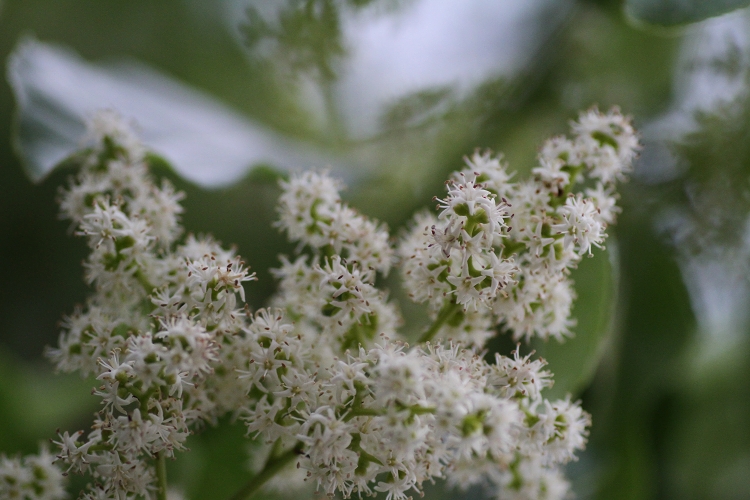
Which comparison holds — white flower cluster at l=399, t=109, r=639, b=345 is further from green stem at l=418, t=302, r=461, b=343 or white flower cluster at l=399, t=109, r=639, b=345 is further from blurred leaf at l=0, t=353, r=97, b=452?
blurred leaf at l=0, t=353, r=97, b=452

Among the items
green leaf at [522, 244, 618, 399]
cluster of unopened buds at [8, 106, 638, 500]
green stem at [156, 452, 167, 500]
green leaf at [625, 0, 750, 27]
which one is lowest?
green stem at [156, 452, 167, 500]

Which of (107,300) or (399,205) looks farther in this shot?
(399,205)

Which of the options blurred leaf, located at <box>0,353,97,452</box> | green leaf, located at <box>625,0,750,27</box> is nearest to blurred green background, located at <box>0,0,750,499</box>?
blurred leaf, located at <box>0,353,97,452</box>

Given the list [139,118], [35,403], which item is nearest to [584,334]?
[139,118]

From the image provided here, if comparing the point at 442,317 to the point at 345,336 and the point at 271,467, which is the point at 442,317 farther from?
the point at 271,467

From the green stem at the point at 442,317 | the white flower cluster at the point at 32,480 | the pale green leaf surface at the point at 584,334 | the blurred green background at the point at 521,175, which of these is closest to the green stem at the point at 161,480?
the white flower cluster at the point at 32,480

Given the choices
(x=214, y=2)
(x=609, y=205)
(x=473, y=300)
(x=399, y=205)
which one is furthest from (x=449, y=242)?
(x=214, y=2)

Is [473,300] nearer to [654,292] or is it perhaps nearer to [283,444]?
[283,444]
